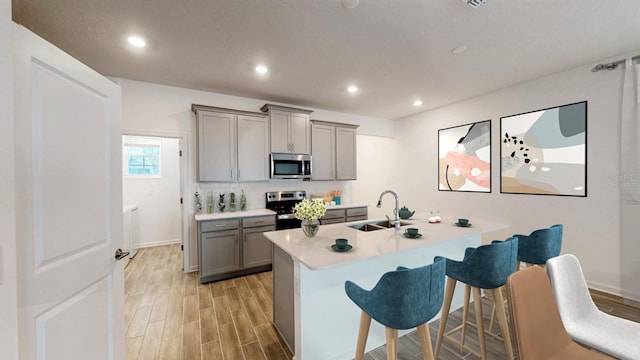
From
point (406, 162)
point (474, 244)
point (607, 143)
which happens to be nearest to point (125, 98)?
point (474, 244)

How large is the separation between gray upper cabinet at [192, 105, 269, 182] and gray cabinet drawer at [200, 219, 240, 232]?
65 centimetres

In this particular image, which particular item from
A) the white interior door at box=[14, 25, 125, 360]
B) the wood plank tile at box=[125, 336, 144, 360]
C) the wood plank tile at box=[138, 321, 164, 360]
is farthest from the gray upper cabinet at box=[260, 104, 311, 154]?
the wood plank tile at box=[125, 336, 144, 360]

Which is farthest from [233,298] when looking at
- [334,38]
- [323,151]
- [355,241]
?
[334,38]

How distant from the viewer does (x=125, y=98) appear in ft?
10.7

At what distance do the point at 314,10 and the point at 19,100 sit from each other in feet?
6.18

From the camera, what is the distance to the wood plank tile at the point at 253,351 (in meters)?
1.91

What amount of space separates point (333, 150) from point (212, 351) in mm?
3551

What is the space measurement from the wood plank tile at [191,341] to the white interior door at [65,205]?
0.57 m

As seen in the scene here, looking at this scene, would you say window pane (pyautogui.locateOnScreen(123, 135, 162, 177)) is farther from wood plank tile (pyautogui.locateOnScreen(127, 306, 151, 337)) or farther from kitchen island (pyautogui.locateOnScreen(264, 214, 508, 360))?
kitchen island (pyautogui.locateOnScreen(264, 214, 508, 360))

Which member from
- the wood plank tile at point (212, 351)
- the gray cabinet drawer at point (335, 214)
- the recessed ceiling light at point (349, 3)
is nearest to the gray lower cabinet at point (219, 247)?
the wood plank tile at point (212, 351)

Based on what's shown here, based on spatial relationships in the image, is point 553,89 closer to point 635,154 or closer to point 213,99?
point 635,154

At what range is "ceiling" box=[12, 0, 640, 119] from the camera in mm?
1941

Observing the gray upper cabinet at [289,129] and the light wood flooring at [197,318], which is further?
the gray upper cabinet at [289,129]

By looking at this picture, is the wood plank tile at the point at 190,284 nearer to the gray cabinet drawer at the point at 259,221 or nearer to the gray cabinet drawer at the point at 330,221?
the gray cabinet drawer at the point at 259,221
